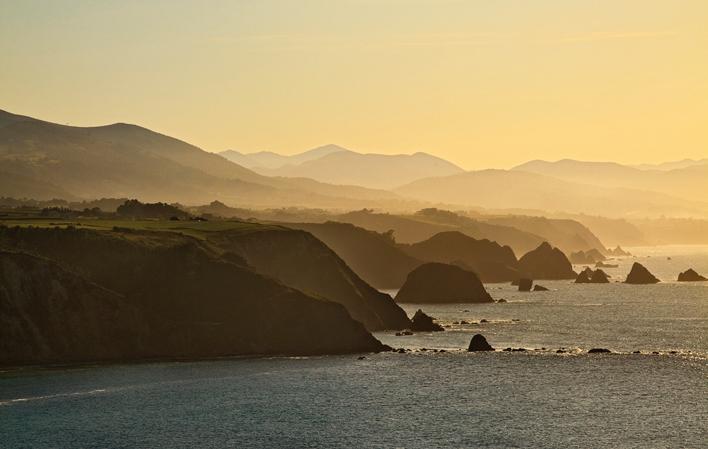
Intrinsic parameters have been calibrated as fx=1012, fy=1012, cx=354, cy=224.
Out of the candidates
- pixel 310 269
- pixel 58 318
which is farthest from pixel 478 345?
pixel 58 318

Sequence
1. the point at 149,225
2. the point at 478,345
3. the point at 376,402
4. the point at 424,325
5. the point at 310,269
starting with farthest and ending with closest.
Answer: the point at 424,325 → the point at 310,269 → the point at 149,225 → the point at 478,345 → the point at 376,402

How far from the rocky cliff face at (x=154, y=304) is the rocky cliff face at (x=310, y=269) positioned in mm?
13107

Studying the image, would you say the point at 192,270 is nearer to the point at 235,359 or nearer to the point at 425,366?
the point at 235,359

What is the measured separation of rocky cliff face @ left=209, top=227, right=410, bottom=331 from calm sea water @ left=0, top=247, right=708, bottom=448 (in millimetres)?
24538

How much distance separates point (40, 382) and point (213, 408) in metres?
25.0

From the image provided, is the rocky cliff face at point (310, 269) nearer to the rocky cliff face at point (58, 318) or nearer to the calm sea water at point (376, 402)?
the calm sea water at point (376, 402)

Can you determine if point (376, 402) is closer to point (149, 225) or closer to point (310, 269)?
point (310, 269)

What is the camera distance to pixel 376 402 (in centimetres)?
11881

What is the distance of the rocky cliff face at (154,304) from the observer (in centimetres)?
14012

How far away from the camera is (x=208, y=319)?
150250mm

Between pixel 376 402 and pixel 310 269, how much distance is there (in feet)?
210

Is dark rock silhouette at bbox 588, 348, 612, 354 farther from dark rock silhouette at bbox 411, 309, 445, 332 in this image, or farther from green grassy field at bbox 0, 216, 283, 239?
green grassy field at bbox 0, 216, 283, 239

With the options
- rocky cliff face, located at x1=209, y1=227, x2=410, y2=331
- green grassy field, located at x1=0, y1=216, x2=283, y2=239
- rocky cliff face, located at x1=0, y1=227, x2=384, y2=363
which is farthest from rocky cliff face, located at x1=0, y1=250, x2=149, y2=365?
rocky cliff face, located at x1=209, y1=227, x2=410, y2=331

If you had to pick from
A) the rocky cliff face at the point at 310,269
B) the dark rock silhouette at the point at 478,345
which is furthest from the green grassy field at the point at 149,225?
the dark rock silhouette at the point at 478,345
